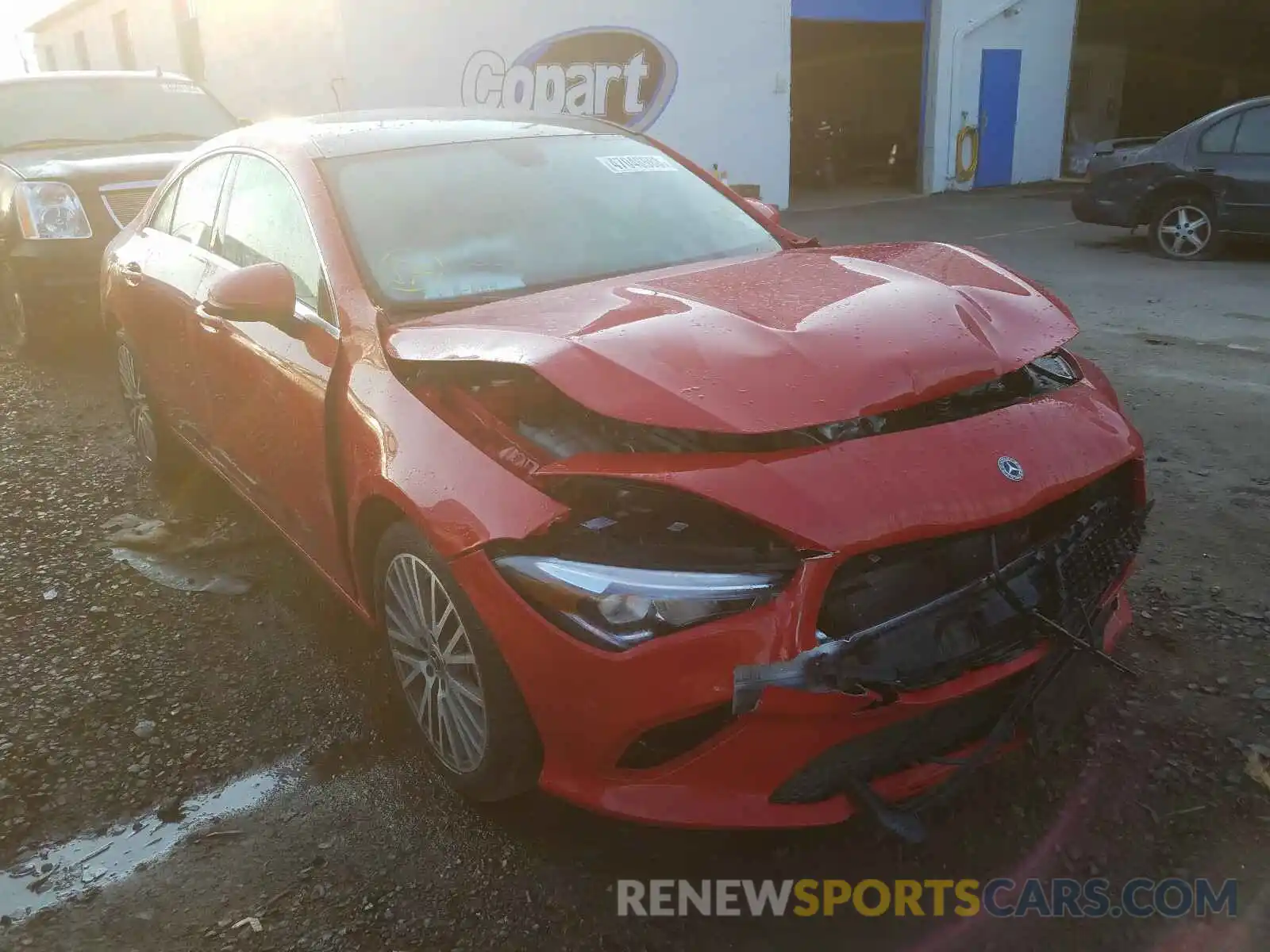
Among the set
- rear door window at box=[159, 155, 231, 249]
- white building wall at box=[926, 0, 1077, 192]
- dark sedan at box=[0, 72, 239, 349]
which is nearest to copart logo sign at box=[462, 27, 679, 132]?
white building wall at box=[926, 0, 1077, 192]

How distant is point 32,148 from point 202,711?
6.39m

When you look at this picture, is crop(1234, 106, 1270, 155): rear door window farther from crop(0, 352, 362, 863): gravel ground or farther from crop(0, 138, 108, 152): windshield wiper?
crop(0, 138, 108, 152): windshield wiper

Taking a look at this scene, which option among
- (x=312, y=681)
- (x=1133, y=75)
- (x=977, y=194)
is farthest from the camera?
(x=1133, y=75)

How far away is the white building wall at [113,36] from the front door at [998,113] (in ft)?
51.0

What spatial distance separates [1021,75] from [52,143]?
17.5 meters

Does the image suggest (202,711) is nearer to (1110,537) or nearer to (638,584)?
(638,584)

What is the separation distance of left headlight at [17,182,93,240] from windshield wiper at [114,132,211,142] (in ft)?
3.95

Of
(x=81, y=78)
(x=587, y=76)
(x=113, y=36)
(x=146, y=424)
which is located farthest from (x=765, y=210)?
(x=113, y=36)

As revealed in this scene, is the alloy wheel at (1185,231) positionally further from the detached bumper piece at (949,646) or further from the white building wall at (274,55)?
the white building wall at (274,55)

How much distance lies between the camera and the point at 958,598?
1.99 m

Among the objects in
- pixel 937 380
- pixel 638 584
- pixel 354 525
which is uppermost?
Result: pixel 937 380

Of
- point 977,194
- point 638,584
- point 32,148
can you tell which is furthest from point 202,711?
point 977,194

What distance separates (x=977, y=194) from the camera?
1822 centimetres

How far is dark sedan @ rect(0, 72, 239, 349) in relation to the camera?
6781mm
